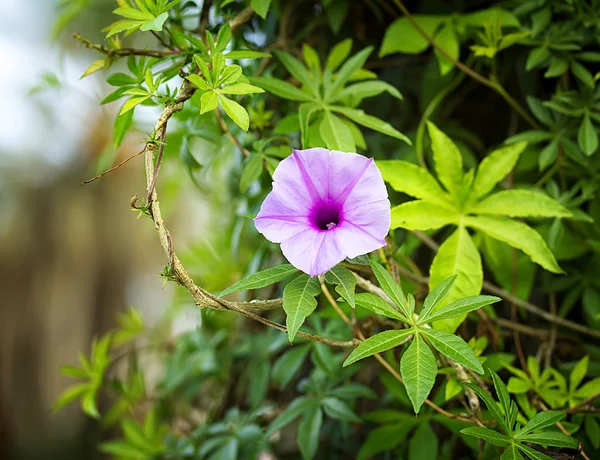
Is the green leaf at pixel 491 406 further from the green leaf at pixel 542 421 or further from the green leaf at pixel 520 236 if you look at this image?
the green leaf at pixel 520 236

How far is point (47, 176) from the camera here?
302cm

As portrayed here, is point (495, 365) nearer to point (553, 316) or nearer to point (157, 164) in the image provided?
point (553, 316)

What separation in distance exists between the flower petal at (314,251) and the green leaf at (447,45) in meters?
0.44

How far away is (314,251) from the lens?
1.66ft

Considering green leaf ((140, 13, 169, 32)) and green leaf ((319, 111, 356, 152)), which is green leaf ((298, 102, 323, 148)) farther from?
green leaf ((140, 13, 169, 32))

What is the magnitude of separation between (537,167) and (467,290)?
0.35m

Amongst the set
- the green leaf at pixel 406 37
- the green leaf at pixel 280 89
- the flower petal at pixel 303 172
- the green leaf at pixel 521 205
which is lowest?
the green leaf at pixel 521 205

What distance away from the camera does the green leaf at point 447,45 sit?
0.84 metres

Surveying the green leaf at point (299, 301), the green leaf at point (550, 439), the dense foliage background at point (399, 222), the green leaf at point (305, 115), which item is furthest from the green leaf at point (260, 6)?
the green leaf at point (550, 439)

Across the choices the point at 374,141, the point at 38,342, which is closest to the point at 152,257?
the point at 38,342

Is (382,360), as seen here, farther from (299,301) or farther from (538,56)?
(538,56)

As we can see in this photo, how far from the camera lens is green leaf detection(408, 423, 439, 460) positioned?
2.58ft

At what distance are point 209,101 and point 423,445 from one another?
1.89 ft

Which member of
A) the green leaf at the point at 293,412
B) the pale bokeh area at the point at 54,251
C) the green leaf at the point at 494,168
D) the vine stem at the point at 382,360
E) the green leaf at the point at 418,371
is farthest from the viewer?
the pale bokeh area at the point at 54,251
